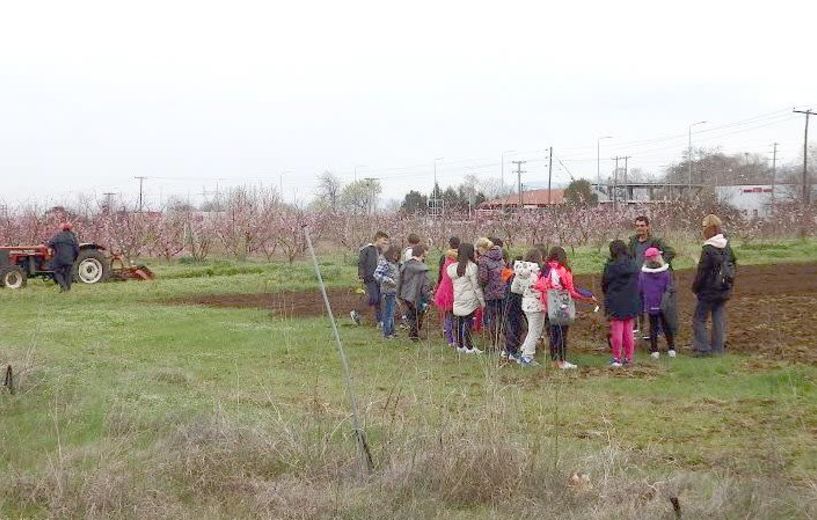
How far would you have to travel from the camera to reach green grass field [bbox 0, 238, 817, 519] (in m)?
5.94

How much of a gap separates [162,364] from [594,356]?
531 cm

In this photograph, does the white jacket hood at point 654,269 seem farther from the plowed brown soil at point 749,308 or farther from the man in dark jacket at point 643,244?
the plowed brown soil at point 749,308

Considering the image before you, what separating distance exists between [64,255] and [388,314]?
1222 cm

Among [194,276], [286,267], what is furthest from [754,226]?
[194,276]

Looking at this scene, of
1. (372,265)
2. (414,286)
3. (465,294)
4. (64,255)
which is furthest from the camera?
(64,255)

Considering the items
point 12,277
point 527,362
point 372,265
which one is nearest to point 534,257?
point 527,362

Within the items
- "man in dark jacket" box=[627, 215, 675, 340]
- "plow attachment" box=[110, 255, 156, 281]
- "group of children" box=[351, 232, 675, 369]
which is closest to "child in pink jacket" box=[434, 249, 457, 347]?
"group of children" box=[351, 232, 675, 369]

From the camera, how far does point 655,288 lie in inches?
470

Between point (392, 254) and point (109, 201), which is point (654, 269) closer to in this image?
point (392, 254)

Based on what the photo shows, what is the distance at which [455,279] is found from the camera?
12.8 m

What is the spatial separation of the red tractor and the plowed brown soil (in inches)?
212

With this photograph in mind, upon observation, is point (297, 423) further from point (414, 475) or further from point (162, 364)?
point (162, 364)

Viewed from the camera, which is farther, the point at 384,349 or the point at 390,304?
the point at 390,304

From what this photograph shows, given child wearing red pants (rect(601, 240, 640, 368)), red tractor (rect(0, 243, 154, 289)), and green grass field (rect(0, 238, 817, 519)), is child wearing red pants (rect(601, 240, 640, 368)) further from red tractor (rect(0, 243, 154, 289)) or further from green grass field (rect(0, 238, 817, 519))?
red tractor (rect(0, 243, 154, 289))
